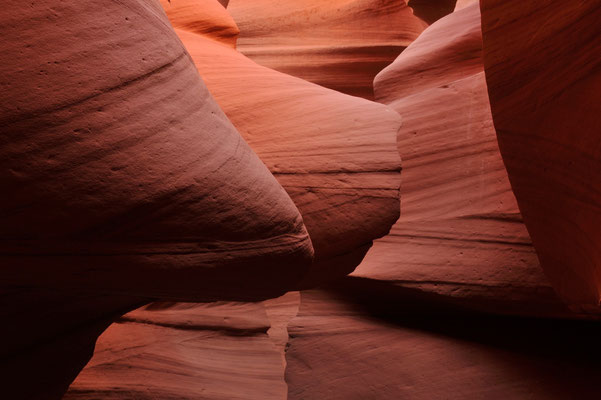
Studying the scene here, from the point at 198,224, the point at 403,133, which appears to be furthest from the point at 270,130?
the point at 198,224

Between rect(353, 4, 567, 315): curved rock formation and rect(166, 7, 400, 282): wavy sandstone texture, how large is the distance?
35cm

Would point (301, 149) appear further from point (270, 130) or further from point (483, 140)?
point (483, 140)

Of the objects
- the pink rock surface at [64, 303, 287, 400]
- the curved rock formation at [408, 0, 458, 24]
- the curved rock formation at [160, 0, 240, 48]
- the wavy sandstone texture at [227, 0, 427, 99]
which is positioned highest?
the curved rock formation at [408, 0, 458, 24]

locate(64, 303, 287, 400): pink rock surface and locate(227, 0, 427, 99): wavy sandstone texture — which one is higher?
locate(227, 0, 427, 99): wavy sandstone texture

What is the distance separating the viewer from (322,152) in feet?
8.22

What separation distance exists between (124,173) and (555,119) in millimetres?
1486

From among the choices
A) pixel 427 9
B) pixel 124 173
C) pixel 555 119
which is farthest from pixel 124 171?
pixel 427 9

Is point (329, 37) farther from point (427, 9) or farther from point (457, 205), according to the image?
point (457, 205)

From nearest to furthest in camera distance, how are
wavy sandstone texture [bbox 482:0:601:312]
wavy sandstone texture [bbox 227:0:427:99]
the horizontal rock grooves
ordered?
wavy sandstone texture [bbox 482:0:601:312] → the horizontal rock grooves → wavy sandstone texture [bbox 227:0:427:99]

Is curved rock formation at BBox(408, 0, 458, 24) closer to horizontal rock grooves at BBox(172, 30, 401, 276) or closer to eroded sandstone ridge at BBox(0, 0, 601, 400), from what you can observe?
eroded sandstone ridge at BBox(0, 0, 601, 400)

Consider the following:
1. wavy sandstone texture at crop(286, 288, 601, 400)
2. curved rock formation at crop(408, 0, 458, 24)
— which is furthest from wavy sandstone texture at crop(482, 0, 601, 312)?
curved rock formation at crop(408, 0, 458, 24)

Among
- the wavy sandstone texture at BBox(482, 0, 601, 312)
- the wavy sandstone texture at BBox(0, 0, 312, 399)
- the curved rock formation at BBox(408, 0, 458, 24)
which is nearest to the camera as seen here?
the wavy sandstone texture at BBox(0, 0, 312, 399)

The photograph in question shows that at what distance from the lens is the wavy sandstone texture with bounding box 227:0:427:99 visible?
171 inches

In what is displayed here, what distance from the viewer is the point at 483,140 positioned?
287 centimetres
